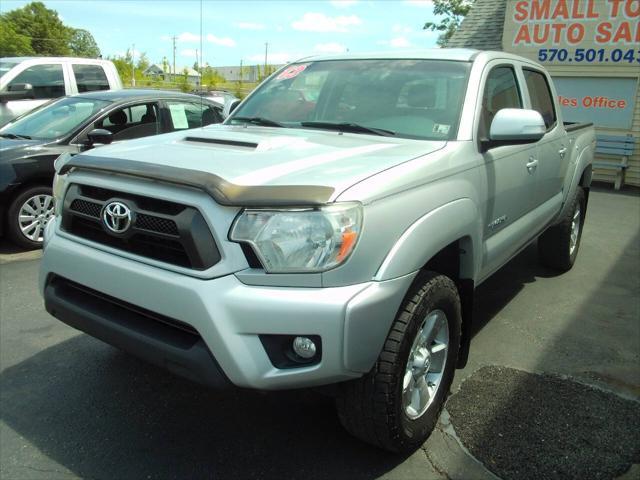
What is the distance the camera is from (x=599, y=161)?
37.2ft

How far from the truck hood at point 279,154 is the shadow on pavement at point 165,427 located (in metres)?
0.91

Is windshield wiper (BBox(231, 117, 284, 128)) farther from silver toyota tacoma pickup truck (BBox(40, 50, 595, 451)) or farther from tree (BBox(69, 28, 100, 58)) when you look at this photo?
tree (BBox(69, 28, 100, 58))

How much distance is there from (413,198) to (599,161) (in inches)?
411

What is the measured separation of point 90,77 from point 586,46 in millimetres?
9560

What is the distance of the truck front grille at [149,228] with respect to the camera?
6.96 feet

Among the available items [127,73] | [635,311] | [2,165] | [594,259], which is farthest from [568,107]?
[127,73]

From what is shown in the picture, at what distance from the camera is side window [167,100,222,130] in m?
7.11

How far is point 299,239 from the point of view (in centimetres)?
207

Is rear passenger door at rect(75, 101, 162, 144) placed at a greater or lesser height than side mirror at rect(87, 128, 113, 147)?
greater

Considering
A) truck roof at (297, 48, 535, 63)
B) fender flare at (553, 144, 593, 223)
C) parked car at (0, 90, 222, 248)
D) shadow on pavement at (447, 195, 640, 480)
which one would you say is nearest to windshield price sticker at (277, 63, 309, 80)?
truck roof at (297, 48, 535, 63)

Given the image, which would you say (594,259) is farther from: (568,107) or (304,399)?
(568,107)

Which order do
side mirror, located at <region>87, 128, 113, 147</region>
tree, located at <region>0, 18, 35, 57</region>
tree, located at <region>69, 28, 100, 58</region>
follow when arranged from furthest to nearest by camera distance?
tree, located at <region>69, 28, 100, 58</region> → tree, located at <region>0, 18, 35, 57</region> → side mirror, located at <region>87, 128, 113, 147</region>

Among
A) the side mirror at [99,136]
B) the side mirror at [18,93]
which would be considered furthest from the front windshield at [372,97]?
the side mirror at [18,93]

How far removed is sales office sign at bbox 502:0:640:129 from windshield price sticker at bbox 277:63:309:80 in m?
9.55
